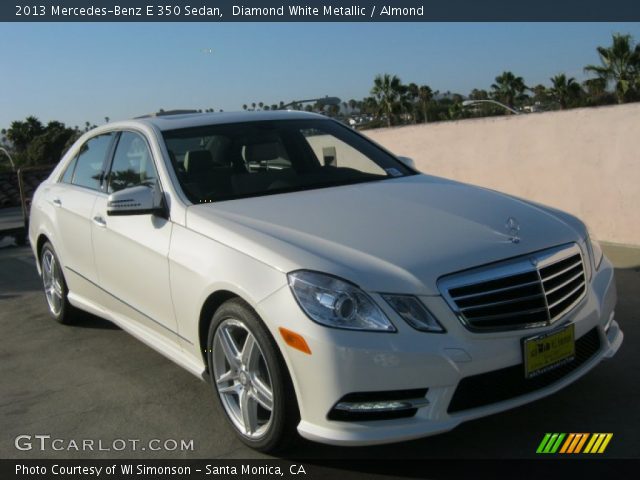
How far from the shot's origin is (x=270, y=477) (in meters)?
3.34

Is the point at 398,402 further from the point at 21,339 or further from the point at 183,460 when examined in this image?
the point at 21,339

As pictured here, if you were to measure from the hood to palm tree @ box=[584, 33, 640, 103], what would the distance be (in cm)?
5044

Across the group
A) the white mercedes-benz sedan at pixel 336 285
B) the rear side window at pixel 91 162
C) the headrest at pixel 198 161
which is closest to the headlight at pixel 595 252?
the white mercedes-benz sedan at pixel 336 285

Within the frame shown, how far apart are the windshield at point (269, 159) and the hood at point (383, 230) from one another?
0.21 m

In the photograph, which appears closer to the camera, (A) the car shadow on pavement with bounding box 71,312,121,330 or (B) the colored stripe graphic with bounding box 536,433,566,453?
(B) the colored stripe graphic with bounding box 536,433,566,453

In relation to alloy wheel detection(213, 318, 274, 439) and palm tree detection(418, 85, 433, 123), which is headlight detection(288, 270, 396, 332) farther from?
palm tree detection(418, 85, 433, 123)

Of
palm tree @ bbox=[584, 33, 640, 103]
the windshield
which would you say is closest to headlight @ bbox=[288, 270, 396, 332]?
the windshield

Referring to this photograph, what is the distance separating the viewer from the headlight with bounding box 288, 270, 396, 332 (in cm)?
301

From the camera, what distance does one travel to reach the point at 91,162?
5.58 m

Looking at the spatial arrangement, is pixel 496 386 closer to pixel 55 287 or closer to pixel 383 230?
pixel 383 230

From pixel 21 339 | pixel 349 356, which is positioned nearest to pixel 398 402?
pixel 349 356

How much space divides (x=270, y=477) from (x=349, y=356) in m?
0.80

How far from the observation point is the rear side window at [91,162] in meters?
5.37

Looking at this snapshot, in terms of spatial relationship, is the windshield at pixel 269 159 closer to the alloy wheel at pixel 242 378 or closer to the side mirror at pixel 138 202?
the side mirror at pixel 138 202
